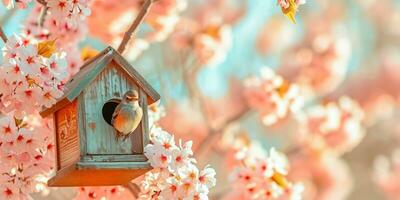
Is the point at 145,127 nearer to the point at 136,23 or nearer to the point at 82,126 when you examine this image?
the point at 82,126

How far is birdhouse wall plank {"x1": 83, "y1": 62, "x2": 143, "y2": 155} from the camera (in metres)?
2.14

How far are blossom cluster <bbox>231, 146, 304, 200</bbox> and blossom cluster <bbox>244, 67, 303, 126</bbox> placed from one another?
604 mm

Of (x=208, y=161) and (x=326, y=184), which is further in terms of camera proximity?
(x=326, y=184)

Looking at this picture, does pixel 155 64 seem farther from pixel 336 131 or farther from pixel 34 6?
pixel 34 6

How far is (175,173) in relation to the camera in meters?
2.13

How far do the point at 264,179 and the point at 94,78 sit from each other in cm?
71

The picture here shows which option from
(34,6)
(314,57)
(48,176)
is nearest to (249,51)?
(314,57)

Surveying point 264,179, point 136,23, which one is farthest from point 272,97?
point 136,23

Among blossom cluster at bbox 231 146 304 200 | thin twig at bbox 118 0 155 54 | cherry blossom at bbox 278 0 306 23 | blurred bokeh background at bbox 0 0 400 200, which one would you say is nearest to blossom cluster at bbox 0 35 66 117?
thin twig at bbox 118 0 155 54

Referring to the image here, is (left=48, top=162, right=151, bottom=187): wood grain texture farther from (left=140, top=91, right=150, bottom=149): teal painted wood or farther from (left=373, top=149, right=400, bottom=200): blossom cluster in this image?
(left=373, top=149, right=400, bottom=200): blossom cluster

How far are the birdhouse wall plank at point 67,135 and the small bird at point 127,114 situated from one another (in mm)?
91

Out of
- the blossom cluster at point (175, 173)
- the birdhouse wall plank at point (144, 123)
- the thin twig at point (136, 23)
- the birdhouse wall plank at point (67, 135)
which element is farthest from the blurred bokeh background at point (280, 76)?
the blossom cluster at point (175, 173)

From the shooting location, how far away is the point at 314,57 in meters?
5.06

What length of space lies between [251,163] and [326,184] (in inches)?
111
